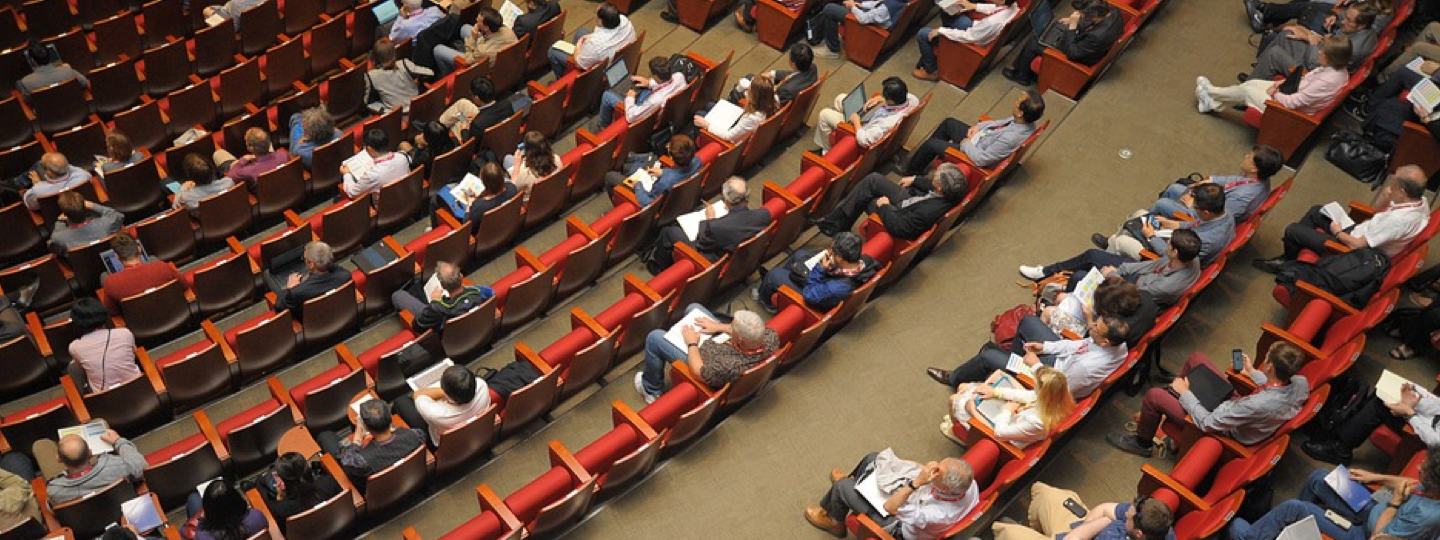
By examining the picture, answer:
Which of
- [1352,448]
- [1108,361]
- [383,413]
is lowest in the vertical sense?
[1352,448]

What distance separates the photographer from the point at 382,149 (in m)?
5.46

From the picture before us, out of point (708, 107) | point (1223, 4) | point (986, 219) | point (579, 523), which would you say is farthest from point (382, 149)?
point (1223, 4)

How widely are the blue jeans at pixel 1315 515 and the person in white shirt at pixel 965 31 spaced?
2.88 m

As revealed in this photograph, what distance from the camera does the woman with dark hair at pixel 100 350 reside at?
14.9ft

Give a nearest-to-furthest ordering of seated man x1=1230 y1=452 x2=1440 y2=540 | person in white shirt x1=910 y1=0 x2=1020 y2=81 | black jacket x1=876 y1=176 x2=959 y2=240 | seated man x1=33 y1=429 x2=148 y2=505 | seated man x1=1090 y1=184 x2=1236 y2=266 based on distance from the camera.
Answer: seated man x1=1230 y1=452 x2=1440 y2=540 → seated man x1=33 y1=429 x2=148 y2=505 → seated man x1=1090 y1=184 x2=1236 y2=266 → black jacket x1=876 y1=176 x2=959 y2=240 → person in white shirt x1=910 y1=0 x2=1020 y2=81

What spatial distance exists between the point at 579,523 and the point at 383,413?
33.2 inches

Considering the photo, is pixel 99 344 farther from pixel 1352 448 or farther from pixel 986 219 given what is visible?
pixel 1352 448

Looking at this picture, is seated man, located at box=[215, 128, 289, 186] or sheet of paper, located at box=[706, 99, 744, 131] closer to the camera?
seated man, located at box=[215, 128, 289, 186]

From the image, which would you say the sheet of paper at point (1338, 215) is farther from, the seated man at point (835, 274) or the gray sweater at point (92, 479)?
the gray sweater at point (92, 479)

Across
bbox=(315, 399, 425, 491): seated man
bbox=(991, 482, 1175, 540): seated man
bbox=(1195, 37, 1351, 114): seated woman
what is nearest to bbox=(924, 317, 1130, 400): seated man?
bbox=(991, 482, 1175, 540): seated man

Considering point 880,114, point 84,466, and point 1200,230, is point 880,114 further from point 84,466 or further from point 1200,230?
point 84,466

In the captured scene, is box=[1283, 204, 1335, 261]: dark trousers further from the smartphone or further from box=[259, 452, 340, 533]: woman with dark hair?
box=[259, 452, 340, 533]: woman with dark hair

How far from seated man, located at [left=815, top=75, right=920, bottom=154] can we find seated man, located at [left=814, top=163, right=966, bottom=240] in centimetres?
24

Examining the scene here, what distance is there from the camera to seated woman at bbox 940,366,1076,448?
14.1ft
